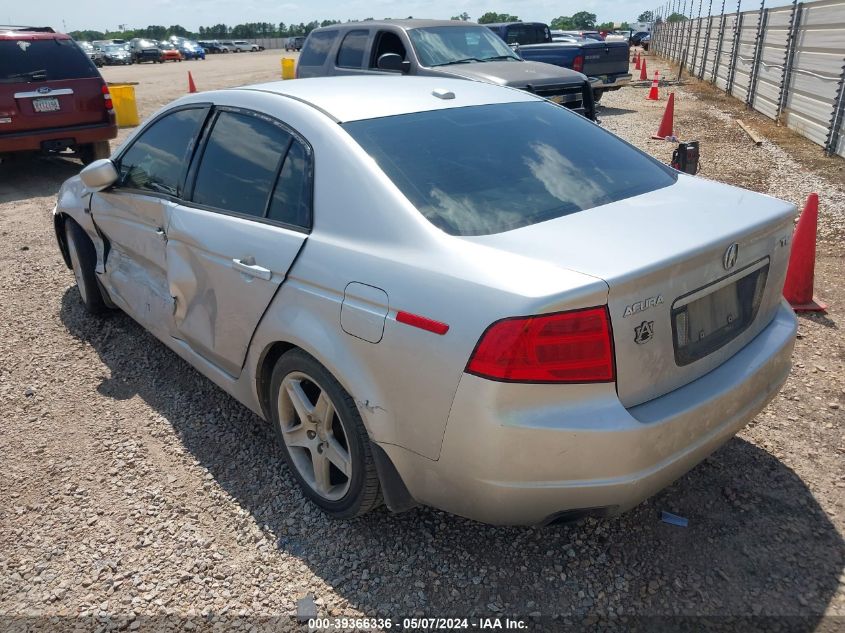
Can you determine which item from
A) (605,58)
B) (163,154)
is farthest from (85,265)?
(605,58)

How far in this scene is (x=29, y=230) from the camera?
7215 mm

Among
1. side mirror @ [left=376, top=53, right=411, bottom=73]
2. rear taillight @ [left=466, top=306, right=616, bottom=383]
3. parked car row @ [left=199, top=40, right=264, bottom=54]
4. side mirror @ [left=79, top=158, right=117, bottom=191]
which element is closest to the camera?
rear taillight @ [left=466, top=306, right=616, bottom=383]

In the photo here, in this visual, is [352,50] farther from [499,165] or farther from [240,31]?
[240,31]

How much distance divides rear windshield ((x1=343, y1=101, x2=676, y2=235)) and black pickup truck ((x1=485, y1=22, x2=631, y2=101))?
37.3 ft

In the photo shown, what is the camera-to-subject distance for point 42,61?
28.9 feet

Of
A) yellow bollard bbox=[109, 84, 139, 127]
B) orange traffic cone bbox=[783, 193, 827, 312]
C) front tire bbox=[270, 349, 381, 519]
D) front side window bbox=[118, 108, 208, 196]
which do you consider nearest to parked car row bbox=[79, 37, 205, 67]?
yellow bollard bbox=[109, 84, 139, 127]

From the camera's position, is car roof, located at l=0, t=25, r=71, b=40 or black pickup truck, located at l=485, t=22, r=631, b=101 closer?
car roof, located at l=0, t=25, r=71, b=40

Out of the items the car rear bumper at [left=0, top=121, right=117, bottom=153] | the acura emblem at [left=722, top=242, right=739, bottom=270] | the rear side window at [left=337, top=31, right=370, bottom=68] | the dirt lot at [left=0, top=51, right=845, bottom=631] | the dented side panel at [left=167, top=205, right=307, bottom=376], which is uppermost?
the rear side window at [left=337, top=31, right=370, bottom=68]

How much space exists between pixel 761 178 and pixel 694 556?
23.0ft

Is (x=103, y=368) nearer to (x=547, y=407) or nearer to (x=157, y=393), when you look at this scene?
(x=157, y=393)

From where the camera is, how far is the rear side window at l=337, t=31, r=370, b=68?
30.9ft

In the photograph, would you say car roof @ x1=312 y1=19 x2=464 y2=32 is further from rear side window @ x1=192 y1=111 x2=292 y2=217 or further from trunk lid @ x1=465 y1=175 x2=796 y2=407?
trunk lid @ x1=465 y1=175 x2=796 y2=407

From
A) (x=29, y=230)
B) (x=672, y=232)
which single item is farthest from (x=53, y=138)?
(x=672, y=232)

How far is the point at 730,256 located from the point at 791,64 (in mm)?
11593
